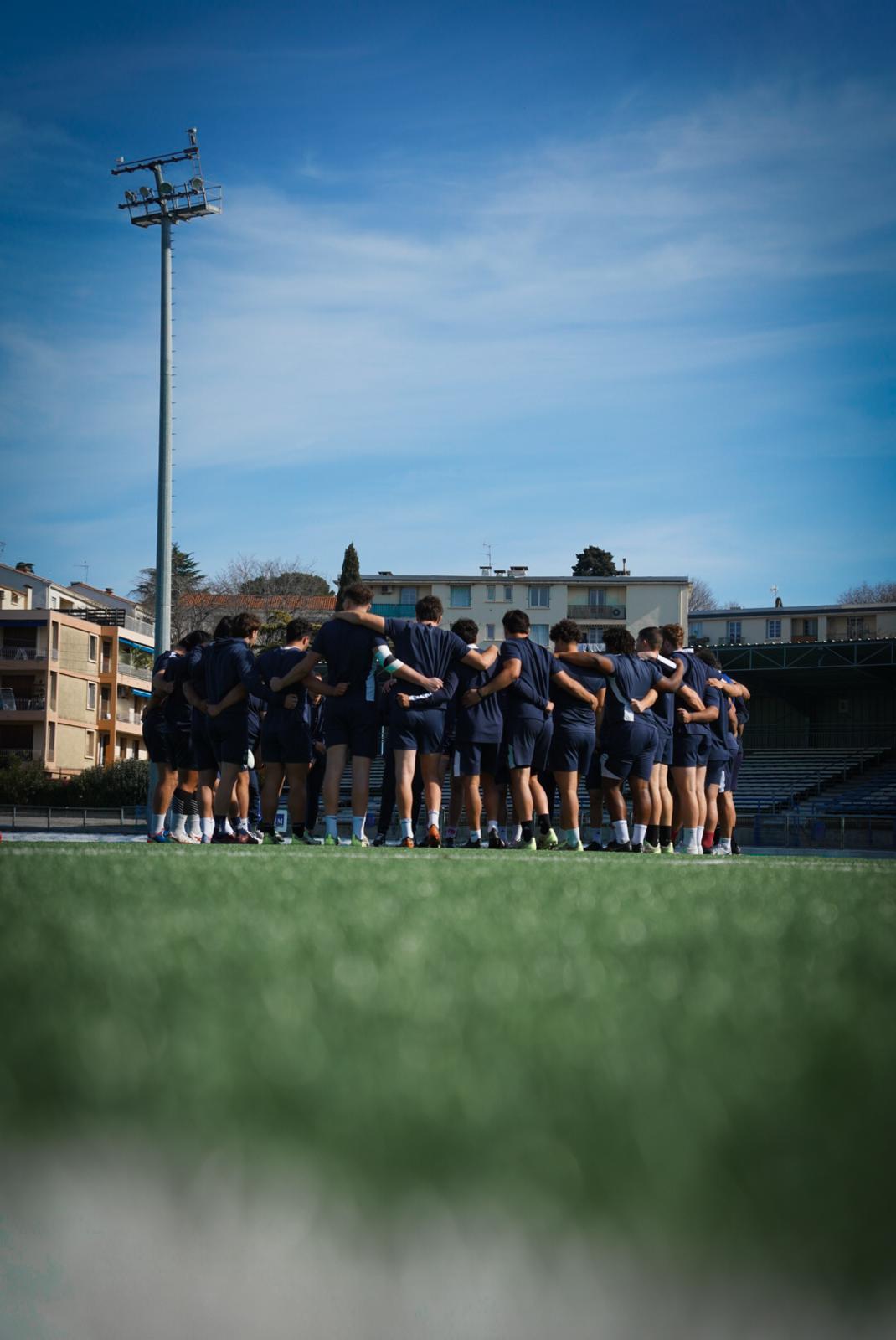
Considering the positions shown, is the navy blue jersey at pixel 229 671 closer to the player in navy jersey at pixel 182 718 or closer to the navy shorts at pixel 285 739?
the player in navy jersey at pixel 182 718

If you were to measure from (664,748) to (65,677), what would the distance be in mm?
67754

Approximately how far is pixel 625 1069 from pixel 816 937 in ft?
4.60

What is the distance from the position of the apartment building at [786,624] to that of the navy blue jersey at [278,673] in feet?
249

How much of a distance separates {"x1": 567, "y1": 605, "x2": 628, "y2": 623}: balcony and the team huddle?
71491mm

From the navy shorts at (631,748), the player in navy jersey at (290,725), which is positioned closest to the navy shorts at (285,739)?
the player in navy jersey at (290,725)

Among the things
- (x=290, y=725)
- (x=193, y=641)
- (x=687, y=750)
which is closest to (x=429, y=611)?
(x=290, y=725)

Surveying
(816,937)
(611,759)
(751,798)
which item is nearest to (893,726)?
(751,798)

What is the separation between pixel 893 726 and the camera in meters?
57.9

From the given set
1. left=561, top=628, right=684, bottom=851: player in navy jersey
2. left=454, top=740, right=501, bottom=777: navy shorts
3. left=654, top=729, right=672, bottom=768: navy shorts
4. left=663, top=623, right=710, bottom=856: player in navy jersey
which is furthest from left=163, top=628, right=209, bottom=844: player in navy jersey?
left=663, top=623, right=710, bottom=856: player in navy jersey

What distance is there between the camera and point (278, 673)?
1275 cm

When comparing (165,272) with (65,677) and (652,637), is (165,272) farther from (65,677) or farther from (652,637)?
(65,677)

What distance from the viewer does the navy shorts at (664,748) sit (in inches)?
531

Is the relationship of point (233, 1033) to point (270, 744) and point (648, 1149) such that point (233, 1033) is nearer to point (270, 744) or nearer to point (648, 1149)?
point (648, 1149)

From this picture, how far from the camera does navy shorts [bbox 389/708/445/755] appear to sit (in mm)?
11805
